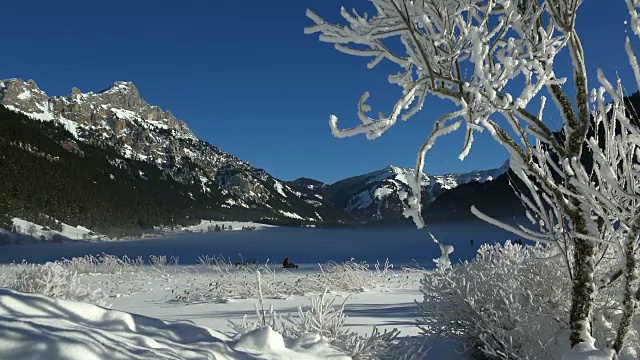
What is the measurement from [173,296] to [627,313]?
22.6 feet

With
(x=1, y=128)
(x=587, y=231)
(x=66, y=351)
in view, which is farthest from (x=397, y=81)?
(x=1, y=128)

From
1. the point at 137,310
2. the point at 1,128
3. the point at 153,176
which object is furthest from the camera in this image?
the point at 153,176

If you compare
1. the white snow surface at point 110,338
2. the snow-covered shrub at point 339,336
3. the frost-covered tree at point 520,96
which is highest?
the frost-covered tree at point 520,96

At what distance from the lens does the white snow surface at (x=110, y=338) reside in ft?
7.63

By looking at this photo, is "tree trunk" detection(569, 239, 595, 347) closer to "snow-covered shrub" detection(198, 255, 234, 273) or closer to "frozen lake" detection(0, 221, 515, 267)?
"snow-covered shrub" detection(198, 255, 234, 273)

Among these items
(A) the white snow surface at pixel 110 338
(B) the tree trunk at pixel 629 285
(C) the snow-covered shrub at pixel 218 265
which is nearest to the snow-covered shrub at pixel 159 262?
(C) the snow-covered shrub at pixel 218 265

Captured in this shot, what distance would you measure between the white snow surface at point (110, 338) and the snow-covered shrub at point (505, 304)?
1.30m

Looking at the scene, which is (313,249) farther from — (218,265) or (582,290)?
(582,290)

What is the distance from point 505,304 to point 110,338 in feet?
9.78

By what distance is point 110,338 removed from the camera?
2.65 metres

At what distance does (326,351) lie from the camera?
3.50 meters

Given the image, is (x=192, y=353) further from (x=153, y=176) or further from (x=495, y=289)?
(x=153, y=176)

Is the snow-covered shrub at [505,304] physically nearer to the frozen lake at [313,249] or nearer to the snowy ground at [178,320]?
the snowy ground at [178,320]

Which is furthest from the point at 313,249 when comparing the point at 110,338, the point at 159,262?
the point at 110,338
